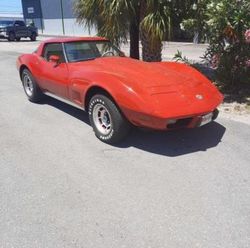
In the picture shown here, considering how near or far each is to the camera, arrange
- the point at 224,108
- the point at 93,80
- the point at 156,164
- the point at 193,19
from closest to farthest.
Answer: the point at 156,164 → the point at 93,80 → the point at 224,108 → the point at 193,19

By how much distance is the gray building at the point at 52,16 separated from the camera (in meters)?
40.9

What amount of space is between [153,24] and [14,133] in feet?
11.9

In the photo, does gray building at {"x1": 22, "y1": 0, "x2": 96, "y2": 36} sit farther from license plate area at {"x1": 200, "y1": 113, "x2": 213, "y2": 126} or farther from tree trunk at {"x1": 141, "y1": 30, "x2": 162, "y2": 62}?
license plate area at {"x1": 200, "y1": 113, "x2": 213, "y2": 126}

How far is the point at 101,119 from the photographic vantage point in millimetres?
4867

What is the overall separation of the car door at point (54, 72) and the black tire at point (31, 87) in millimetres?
350

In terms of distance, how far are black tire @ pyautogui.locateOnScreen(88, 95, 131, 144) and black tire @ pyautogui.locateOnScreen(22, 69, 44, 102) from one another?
A: 208 cm

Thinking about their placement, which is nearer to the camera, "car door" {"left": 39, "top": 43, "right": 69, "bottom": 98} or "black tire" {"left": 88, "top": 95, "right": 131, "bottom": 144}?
"black tire" {"left": 88, "top": 95, "right": 131, "bottom": 144}

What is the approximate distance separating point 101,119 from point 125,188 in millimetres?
1486

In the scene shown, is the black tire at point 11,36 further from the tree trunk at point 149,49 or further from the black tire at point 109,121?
the black tire at point 109,121

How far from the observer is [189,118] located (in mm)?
4273

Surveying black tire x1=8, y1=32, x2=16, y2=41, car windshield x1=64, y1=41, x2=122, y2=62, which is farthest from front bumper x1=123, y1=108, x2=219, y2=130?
black tire x1=8, y1=32, x2=16, y2=41

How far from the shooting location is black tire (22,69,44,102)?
21.5 ft

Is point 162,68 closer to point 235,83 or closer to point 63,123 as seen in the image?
point 63,123

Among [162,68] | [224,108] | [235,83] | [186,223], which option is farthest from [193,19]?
[186,223]
